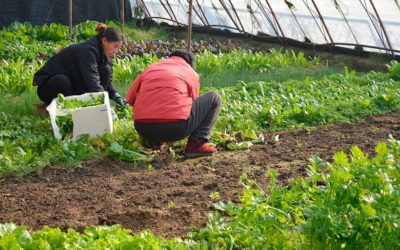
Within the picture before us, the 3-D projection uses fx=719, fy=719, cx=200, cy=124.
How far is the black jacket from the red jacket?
1085 mm

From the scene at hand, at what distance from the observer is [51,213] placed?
4891 millimetres

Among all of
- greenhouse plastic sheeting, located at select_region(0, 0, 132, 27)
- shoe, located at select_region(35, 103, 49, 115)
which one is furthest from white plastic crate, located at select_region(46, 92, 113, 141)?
greenhouse plastic sheeting, located at select_region(0, 0, 132, 27)

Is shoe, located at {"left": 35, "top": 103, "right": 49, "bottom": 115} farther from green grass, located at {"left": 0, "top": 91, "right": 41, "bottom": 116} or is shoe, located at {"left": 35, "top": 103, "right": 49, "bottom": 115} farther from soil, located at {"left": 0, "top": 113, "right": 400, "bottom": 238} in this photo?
soil, located at {"left": 0, "top": 113, "right": 400, "bottom": 238}

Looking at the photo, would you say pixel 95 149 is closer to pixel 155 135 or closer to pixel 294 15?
pixel 155 135

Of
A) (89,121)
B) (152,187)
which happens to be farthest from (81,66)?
(152,187)

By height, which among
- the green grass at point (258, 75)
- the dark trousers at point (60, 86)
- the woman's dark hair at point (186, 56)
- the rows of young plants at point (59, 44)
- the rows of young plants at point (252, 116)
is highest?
the woman's dark hair at point (186, 56)

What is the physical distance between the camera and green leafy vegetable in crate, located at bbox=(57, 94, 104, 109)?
6.78m

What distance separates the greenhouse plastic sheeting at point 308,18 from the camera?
11.7 m

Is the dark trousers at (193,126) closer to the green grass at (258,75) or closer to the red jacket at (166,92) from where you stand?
the red jacket at (166,92)

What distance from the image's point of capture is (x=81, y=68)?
714 centimetres

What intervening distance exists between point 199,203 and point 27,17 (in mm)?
11391

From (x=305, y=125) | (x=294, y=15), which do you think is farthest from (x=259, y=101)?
(x=294, y=15)

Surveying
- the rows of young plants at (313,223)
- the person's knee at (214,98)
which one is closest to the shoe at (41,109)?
the person's knee at (214,98)

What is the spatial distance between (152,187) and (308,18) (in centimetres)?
818
